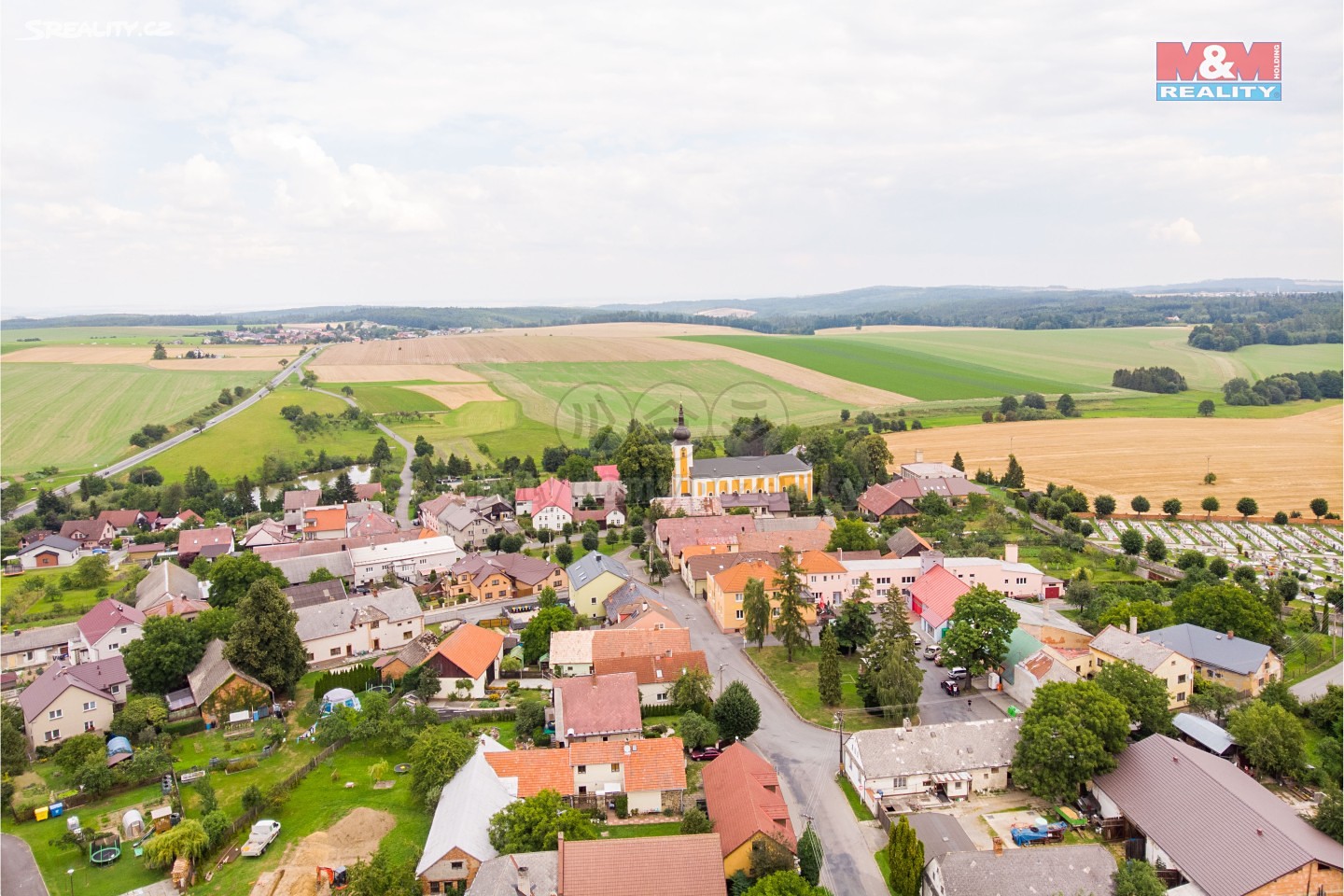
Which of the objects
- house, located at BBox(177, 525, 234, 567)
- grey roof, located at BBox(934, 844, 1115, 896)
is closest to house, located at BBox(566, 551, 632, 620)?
grey roof, located at BBox(934, 844, 1115, 896)

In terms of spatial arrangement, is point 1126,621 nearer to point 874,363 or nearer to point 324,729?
point 324,729

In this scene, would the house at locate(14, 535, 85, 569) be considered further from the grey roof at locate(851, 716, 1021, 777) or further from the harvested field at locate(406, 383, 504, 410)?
the grey roof at locate(851, 716, 1021, 777)

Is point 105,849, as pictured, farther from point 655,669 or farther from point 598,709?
point 655,669

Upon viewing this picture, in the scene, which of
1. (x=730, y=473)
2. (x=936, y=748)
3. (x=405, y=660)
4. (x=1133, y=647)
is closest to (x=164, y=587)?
(x=405, y=660)

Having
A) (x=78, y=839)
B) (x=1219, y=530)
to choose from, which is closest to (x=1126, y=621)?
(x=1219, y=530)

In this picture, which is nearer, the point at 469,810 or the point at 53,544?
the point at 469,810

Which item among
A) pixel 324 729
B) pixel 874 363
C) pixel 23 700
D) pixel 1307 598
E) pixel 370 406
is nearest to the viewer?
pixel 324 729
